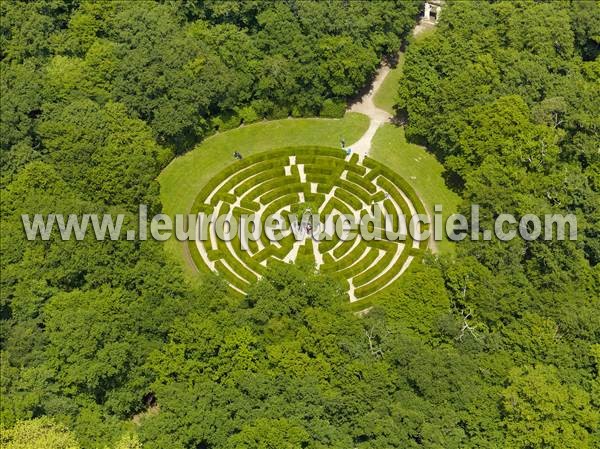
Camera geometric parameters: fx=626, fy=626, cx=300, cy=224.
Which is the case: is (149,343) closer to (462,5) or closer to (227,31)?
(227,31)

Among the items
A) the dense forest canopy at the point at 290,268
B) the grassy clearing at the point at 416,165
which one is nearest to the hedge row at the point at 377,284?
the dense forest canopy at the point at 290,268

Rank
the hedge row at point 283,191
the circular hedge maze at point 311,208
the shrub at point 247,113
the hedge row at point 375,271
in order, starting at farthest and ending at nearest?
the shrub at point 247,113, the hedge row at point 283,191, the circular hedge maze at point 311,208, the hedge row at point 375,271

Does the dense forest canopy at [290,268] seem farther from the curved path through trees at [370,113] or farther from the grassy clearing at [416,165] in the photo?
the curved path through trees at [370,113]

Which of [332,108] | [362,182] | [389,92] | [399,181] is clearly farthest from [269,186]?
[389,92]

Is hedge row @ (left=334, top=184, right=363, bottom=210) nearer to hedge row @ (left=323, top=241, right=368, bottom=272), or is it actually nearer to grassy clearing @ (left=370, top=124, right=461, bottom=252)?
hedge row @ (left=323, top=241, right=368, bottom=272)

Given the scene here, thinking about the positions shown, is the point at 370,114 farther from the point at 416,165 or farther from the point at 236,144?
the point at 236,144

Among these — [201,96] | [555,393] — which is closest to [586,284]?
[555,393]
